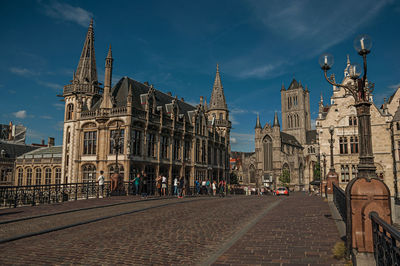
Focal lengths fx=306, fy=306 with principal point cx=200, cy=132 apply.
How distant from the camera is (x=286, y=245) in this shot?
7.55m

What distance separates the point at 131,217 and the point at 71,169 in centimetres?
2715

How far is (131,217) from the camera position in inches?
508

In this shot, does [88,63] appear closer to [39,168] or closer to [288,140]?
[39,168]

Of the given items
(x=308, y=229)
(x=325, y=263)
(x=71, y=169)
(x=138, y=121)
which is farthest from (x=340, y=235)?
(x=71, y=169)

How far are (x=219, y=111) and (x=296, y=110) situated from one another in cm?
6665

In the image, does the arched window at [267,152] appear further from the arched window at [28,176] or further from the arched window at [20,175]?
the arched window at [20,175]

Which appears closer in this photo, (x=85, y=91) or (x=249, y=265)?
(x=249, y=265)

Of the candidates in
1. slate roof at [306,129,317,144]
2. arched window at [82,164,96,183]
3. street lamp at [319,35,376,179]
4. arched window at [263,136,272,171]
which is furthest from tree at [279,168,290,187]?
street lamp at [319,35,376,179]

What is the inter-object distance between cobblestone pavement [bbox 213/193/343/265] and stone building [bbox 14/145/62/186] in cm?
4925

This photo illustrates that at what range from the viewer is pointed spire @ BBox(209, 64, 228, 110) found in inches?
2347

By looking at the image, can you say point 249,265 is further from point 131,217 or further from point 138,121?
point 138,121

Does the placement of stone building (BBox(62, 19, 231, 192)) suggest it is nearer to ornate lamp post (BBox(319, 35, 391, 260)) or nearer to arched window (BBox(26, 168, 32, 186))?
arched window (BBox(26, 168, 32, 186))

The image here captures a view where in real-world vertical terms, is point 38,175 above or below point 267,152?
below

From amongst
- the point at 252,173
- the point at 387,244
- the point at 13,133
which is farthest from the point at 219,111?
the point at 387,244
